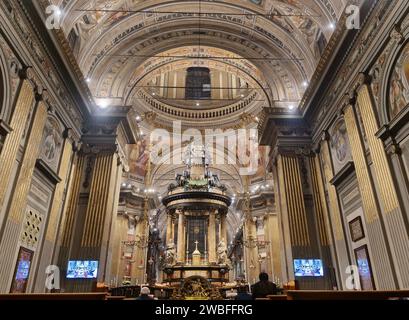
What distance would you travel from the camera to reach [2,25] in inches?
245

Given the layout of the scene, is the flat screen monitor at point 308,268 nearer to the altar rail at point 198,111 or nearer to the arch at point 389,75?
the arch at point 389,75

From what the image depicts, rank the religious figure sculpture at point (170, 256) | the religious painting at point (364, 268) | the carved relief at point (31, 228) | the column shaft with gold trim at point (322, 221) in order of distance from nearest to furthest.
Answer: the religious painting at point (364, 268) < the carved relief at point (31, 228) < the column shaft with gold trim at point (322, 221) < the religious figure sculpture at point (170, 256)

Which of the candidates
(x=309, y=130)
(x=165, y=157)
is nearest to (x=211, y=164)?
(x=165, y=157)

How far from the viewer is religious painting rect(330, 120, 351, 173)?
8769mm

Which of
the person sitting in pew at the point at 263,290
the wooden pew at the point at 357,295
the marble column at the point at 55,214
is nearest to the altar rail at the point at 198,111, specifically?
the marble column at the point at 55,214

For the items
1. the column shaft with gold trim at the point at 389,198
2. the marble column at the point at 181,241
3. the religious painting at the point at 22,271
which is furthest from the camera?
the marble column at the point at 181,241

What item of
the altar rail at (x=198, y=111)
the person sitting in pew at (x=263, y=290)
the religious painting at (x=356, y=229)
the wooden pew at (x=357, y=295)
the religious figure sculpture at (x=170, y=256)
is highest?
the altar rail at (x=198, y=111)

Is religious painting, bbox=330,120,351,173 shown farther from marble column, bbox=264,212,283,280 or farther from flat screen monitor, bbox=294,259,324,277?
marble column, bbox=264,212,283,280

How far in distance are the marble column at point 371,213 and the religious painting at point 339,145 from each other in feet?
2.34

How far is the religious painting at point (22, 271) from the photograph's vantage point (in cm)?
715

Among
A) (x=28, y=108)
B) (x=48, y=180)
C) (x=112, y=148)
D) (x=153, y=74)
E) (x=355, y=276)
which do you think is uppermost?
(x=153, y=74)
